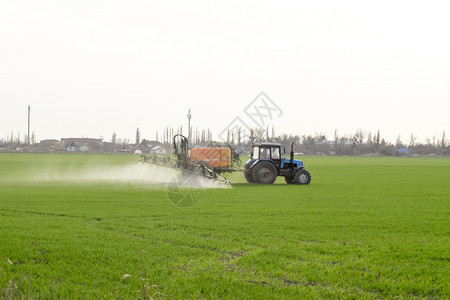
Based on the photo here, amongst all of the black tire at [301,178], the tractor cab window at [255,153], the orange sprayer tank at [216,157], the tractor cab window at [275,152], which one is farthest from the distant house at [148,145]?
the tractor cab window at [275,152]

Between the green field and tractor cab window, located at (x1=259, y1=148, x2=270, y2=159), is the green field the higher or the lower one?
the lower one

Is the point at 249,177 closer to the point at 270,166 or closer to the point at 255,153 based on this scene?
the point at 255,153

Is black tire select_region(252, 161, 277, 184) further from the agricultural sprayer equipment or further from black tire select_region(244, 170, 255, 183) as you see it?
black tire select_region(244, 170, 255, 183)

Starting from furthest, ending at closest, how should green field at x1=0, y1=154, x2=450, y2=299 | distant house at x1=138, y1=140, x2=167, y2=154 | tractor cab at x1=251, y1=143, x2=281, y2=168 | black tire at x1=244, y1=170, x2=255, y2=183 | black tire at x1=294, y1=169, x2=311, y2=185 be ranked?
1. distant house at x1=138, y1=140, x2=167, y2=154
2. black tire at x1=244, y1=170, x2=255, y2=183
3. black tire at x1=294, y1=169, x2=311, y2=185
4. tractor cab at x1=251, y1=143, x2=281, y2=168
5. green field at x1=0, y1=154, x2=450, y2=299

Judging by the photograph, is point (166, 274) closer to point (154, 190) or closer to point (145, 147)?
point (154, 190)

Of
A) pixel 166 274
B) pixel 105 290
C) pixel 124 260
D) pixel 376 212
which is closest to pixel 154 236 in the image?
pixel 124 260

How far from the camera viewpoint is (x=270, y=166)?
28078mm

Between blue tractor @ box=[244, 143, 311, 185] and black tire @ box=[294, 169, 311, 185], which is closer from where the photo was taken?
blue tractor @ box=[244, 143, 311, 185]

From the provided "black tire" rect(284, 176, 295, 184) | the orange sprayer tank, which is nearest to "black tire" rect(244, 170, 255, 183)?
the orange sprayer tank

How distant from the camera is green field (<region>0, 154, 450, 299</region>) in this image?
311 inches

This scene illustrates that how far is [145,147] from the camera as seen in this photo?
17862 centimetres

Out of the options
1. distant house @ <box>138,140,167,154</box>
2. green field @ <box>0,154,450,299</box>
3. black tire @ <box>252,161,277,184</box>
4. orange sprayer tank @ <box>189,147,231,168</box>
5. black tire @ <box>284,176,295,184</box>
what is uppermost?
distant house @ <box>138,140,167,154</box>

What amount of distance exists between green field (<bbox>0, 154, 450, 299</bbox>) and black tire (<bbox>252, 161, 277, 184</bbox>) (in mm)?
8934

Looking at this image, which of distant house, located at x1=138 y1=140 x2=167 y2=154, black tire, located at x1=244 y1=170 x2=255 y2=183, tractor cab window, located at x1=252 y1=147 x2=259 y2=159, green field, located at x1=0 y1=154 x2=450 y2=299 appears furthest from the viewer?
distant house, located at x1=138 y1=140 x2=167 y2=154
